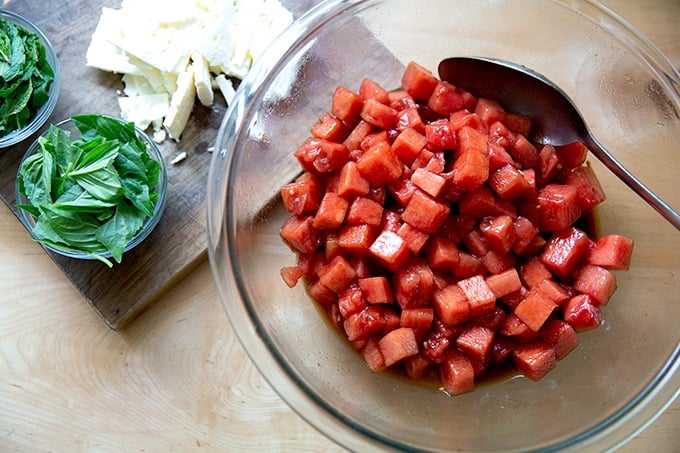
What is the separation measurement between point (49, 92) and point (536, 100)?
4.77 ft

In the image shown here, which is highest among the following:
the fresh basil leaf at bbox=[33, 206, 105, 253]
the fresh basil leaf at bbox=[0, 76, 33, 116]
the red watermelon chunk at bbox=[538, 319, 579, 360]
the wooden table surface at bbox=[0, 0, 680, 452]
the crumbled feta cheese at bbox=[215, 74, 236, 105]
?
the crumbled feta cheese at bbox=[215, 74, 236, 105]

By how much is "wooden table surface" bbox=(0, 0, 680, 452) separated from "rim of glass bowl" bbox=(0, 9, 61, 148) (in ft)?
1.22

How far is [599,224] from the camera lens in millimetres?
1969

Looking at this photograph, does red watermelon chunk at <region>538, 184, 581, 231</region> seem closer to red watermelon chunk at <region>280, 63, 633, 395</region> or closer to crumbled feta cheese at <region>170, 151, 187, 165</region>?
red watermelon chunk at <region>280, 63, 633, 395</region>

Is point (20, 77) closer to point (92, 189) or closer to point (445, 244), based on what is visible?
point (92, 189)

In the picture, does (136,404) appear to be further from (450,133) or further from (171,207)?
(450,133)

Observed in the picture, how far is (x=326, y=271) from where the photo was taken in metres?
1.79

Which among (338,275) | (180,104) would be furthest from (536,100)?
(180,104)

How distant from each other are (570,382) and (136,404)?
124cm

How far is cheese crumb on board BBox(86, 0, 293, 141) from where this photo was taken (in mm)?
2094

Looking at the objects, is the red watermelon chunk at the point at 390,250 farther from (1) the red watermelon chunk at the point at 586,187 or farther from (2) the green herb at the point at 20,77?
(2) the green herb at the point at 20,77

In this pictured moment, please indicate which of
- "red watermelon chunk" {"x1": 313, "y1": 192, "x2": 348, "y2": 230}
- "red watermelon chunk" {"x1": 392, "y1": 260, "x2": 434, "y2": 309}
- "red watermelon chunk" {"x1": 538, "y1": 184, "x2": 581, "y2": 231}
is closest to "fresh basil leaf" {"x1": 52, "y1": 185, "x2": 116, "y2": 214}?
"red watermelon chunk" {"x1": 313, "y1": 192, "x2": 348, "y2": 230}

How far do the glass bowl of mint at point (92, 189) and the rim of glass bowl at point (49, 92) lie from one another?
14 centimetres

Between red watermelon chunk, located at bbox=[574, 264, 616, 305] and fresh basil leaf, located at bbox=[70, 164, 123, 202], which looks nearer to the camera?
red watermelon chunk, located at bbox=[574, 264, 616, 305]
